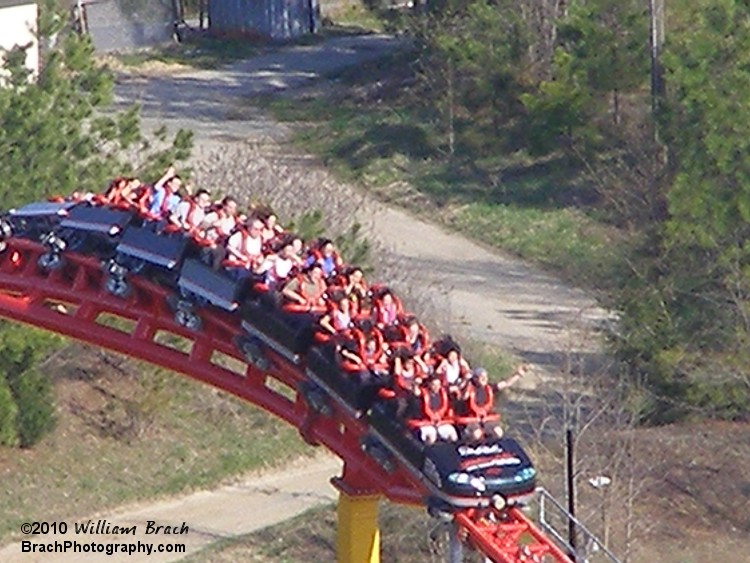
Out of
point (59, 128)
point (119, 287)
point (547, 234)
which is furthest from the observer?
point (547, 234)

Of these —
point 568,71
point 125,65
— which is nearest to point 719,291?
point 568,71

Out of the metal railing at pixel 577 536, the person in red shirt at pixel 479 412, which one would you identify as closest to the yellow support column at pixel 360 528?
the metal railing at pixel 577 536

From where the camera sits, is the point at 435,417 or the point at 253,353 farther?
the point at 253,353

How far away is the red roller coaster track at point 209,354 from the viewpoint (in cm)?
1405

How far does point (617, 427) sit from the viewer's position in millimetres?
21578

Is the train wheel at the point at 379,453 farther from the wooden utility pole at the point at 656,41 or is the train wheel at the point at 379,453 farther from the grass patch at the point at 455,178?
the wooden utility pole at the point at 656,41

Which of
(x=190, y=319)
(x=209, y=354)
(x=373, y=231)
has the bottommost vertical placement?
(x=373, y=231)

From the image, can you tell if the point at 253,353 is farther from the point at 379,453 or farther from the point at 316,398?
the point at 379,453

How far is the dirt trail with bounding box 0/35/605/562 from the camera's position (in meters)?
23.5

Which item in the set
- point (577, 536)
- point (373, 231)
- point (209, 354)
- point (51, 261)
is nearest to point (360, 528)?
point (577, 536)

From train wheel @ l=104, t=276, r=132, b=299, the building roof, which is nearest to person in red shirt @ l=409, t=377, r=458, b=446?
train wheel @ l=104, t=276, r=132, b=299

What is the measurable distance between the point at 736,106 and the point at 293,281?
7.60 meters

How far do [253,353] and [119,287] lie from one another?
7.21 feet

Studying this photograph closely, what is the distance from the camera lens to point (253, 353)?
56.5ft
